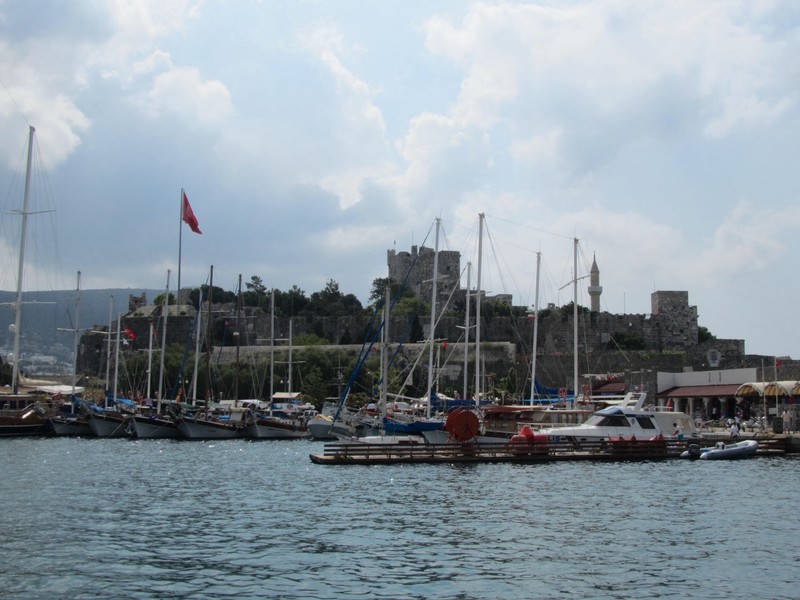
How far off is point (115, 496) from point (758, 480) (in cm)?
1697

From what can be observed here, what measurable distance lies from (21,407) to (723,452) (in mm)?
37382

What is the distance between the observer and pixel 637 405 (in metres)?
36.4

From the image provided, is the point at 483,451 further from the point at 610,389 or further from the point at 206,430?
the point at 610,389

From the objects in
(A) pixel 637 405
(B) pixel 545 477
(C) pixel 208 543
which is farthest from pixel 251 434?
(C) pixel 208 543

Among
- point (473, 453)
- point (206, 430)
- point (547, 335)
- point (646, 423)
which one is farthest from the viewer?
point (547, 335)

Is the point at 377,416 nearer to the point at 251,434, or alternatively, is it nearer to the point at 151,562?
the point at 251,434

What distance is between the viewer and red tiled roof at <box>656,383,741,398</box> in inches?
1994

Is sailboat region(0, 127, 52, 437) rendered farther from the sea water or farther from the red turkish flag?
the sea water

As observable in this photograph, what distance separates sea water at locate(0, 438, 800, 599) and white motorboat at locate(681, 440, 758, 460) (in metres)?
3.12

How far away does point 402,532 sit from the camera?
17953 mm

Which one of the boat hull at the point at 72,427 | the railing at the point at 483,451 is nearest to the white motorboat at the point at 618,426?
the railing at the point at 483,451

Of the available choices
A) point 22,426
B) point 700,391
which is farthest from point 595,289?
point 22,426

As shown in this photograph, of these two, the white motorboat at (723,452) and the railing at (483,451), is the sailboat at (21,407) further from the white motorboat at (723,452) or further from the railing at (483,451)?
the white motorboat at (723,452)

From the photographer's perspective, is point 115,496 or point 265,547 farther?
point 115,496
